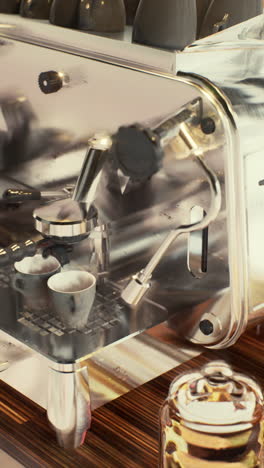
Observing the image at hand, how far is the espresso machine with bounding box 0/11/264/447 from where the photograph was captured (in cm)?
103

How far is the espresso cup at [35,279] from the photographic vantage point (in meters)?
1.16

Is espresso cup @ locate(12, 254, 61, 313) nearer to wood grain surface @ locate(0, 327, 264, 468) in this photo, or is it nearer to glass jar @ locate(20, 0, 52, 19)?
wood grain surface @ locate(0, 327, 264, 468)

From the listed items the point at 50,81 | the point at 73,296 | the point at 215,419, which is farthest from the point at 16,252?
the point at 215,419

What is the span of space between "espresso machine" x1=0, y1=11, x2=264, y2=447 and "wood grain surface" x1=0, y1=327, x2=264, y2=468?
0.03m

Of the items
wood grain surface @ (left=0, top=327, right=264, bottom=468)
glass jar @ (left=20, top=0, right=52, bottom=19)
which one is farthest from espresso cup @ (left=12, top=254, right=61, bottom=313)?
glass jar @ (left=20, top=0, right=52, bottom=19)

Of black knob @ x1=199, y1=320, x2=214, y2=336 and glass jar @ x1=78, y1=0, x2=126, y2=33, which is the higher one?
glass jar @ x1=78, y1=0, x2=126, y2=33

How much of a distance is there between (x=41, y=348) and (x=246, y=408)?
28cm

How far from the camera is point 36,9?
1256mm

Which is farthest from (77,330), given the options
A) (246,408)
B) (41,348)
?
(246,408)

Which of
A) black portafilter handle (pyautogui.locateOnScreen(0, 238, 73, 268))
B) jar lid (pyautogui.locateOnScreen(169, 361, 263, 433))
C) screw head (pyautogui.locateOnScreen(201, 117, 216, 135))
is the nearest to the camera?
jar lid (pyautogui.locateOnScreen(169, 361, 263, 433))

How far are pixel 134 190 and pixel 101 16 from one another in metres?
0.23

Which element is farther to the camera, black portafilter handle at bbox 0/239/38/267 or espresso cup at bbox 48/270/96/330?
black portafilter handle at bbox 0/239/38/267

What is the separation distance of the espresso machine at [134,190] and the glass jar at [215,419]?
6.7 inches

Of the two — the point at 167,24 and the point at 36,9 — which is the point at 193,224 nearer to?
the point at 167,24
